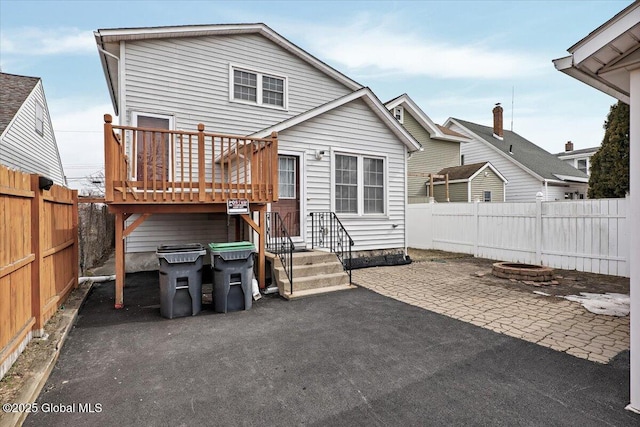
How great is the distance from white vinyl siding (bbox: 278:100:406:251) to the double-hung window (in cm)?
15

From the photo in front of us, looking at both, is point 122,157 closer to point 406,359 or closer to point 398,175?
point 406,359

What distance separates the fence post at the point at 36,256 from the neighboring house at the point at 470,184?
632 inches

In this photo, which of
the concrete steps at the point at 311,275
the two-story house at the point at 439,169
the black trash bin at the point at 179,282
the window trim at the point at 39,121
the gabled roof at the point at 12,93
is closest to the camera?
the black trash bin at the point at 179,282

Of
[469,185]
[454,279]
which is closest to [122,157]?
[454,279]

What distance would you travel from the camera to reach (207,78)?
8.64 meters

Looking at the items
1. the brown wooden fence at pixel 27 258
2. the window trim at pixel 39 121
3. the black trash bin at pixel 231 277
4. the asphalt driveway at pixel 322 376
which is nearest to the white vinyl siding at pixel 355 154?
the black trash bin at pixel 231 277

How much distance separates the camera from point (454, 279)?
6.95 m

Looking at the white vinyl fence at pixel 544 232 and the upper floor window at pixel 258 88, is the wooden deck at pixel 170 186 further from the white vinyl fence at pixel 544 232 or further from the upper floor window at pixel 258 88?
the white vinyl fence at pixel 544 232

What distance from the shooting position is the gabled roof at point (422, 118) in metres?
15.9

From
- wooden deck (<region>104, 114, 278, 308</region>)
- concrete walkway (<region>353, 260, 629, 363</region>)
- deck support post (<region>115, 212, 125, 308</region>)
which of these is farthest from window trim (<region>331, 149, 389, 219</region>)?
deck support post (<region>115, 212, 125, 308</region>)

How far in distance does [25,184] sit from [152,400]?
9.13 feet

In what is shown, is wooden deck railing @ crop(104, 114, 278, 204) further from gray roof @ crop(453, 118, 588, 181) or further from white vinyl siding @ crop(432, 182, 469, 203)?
gray roof @ crop(453, 118, 588, 181)

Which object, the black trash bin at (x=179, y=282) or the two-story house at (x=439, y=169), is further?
the two-story house at (x=439, y=169)

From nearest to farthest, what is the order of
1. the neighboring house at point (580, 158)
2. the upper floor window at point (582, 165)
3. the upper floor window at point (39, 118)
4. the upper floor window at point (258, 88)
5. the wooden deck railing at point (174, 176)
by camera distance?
1. the wooden deck railing at point (174, 176)
2. the upper floor window at point (258, 88)
3. the upper floor window at point (39, 118)
4. the neighboring house at point (580, 158)
5. the upper floor window at point (582, 165)
